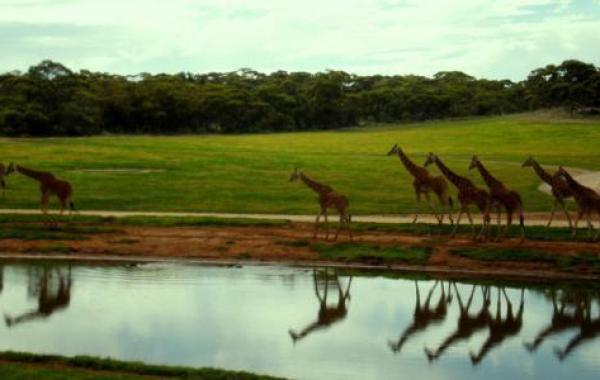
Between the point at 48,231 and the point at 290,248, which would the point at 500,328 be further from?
the point at 48,231

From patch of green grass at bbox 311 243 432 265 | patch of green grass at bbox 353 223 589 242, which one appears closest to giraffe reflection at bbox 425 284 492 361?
patch of green grass at bbox 311 243 432 265

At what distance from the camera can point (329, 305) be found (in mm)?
19812

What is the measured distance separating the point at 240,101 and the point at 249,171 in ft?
259

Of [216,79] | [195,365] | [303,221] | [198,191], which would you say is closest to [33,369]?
[195,365]

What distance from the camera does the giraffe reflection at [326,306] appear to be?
17469 millimetres

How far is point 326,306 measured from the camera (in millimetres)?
19719

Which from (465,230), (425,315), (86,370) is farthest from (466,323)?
(465,230)

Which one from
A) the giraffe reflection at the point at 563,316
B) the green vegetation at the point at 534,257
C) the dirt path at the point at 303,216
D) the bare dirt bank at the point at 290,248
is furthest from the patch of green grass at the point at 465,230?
the giraffe reflection at the point at 563,316

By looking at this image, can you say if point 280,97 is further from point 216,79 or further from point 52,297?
point 52,297

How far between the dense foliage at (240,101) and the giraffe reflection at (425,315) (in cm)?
7578

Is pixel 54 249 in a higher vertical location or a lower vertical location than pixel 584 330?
lower

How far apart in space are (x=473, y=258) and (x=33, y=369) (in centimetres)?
1449

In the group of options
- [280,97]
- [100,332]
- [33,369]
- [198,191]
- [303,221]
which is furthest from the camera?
[280,97]

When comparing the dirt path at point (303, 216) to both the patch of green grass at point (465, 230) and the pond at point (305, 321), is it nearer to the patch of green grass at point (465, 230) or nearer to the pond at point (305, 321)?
the patch of green grass at point (465, 230)
